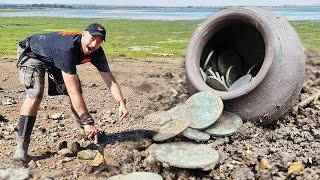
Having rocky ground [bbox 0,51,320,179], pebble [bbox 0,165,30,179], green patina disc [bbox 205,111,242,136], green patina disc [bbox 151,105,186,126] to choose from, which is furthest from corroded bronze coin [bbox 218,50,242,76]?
pebble [bbox 0,165,30,179]

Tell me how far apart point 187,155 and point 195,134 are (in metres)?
0.47

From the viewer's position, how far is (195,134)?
215 inches

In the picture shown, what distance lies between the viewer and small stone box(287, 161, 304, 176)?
488 cm

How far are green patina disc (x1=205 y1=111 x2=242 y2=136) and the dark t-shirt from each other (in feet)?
4.23

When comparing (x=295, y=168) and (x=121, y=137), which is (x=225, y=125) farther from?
(x=121, y=137)

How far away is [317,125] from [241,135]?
99 centimetres

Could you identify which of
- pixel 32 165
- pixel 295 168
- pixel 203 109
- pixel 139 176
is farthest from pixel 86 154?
pixel 295 168

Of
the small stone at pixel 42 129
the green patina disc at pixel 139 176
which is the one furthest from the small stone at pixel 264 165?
the small stone at pixel 42 129

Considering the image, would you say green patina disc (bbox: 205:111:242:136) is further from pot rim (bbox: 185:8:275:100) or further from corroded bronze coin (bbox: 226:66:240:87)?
corroded bronze coin (bbox: 226:66:240:87)

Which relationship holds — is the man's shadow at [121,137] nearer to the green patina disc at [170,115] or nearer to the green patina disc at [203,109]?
the green patina disc at [170,115]

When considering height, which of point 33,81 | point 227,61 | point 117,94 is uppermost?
point 33,81

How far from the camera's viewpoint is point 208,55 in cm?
703

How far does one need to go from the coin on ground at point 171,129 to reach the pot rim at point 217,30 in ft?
2.01

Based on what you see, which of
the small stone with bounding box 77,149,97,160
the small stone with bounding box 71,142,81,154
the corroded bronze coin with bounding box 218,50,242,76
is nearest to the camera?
the small stone with bounding box 77,149,97,160
